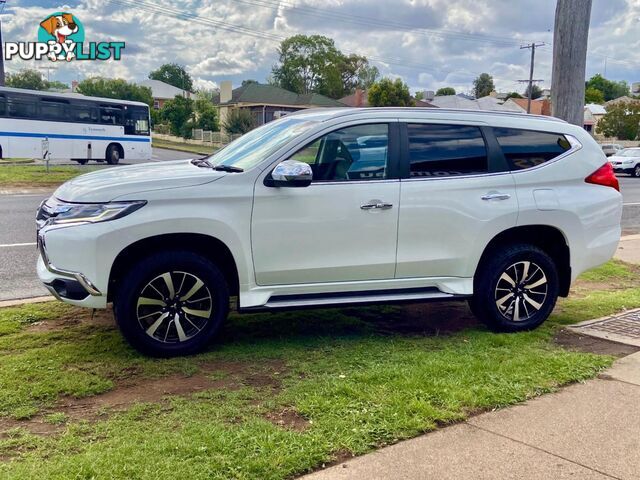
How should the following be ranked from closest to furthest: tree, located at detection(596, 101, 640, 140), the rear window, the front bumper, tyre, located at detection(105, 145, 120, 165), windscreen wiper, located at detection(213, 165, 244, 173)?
the front bumper
windscreen wiper, located at detection(213, 165, 244, 173)
the rear window
tyre, located at detection(105, 145, 120, 165)
tree, located at detection(596, 101, 640, 140)

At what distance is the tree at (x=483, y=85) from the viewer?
399 ft

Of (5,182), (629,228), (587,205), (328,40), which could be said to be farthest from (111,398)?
(328,40)

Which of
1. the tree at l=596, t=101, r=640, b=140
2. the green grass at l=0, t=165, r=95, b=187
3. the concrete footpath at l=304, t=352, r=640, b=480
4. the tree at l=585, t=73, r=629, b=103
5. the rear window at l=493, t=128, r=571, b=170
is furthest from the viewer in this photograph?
the tree at l=585, t=73, r=629, b=103

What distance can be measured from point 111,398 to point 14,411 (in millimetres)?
554

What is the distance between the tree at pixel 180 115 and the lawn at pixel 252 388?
5600 cm

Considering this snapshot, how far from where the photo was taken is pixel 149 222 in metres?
4.53

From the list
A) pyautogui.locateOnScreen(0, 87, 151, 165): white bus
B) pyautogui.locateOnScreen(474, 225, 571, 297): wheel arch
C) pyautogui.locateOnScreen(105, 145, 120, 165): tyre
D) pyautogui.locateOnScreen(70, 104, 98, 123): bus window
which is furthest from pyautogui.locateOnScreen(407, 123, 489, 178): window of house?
pyautogui.locateOnScreen(105, 145, 120, 165): tyre

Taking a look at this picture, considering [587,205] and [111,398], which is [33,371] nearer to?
[111,398]

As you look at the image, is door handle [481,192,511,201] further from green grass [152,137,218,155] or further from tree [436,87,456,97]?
tree [436,87,456,97]

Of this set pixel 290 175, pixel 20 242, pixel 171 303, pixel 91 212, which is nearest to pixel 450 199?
pixel 290 175

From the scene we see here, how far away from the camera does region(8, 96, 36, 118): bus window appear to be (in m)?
26.4

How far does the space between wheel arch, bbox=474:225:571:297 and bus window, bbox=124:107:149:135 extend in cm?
2797

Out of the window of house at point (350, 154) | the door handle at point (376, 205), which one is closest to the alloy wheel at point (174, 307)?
the window of house at point (350, 154)

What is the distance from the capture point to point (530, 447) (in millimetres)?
3492
